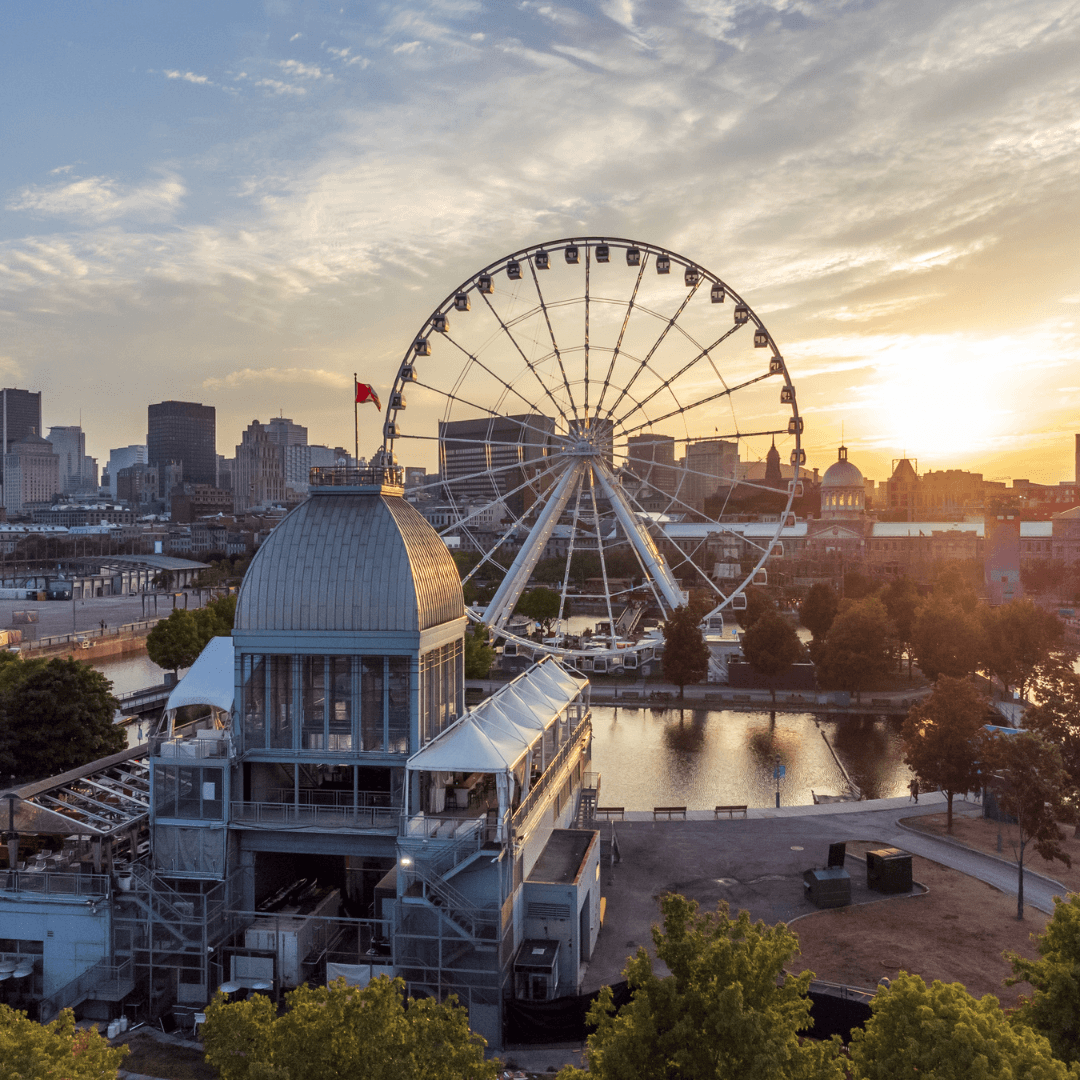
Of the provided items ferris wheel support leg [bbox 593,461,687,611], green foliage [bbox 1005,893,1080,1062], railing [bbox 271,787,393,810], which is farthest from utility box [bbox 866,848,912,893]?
ferris wheel support leg [bbox 593,461,687,611]

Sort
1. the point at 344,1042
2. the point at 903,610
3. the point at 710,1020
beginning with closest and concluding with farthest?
1. the point at 710,1020
2. the point at 344,1042
3. the point at 903,610

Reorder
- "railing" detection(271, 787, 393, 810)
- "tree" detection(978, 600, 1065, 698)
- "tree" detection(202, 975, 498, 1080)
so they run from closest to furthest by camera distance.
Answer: "tree" detection(202, 975, 498, 1080) → "railing" detection(271, 787, 393, 810) → "tree" detection(978, 600, 1065, 698)

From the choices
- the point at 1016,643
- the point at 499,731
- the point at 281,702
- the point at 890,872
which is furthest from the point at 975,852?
the point at 1016,643

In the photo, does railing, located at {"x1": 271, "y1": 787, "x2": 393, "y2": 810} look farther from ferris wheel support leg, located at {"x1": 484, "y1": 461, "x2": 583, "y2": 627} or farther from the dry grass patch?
ferris wheel support leg, located at {"x1": 484, "y1": 461, "x2": 583, "y2": 627}

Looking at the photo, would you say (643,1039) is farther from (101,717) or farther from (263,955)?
(101,717)

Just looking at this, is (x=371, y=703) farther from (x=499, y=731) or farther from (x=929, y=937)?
(x=929, y=937)

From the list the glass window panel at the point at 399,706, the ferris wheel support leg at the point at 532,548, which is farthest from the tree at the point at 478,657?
the glass window panel at the point at 399,706

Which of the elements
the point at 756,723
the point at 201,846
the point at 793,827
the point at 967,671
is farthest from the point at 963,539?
the point at 201,846
